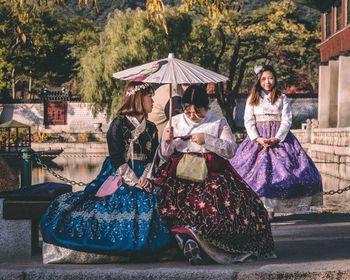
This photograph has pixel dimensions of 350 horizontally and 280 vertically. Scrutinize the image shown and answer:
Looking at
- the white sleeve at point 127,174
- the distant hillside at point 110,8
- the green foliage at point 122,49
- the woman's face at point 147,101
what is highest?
the distant hillside at point 110,8

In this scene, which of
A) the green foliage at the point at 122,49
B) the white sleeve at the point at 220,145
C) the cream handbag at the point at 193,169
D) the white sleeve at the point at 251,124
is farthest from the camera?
the green foliage at the point at 122,49

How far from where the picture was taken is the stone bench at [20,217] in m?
7.46

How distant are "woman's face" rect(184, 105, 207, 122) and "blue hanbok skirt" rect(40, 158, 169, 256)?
30.4 inches

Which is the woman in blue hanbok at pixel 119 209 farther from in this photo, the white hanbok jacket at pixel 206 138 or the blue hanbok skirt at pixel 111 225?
the white hanbok jacket at pixel 206 138

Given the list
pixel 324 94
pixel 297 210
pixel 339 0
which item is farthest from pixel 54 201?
pixel 324 94

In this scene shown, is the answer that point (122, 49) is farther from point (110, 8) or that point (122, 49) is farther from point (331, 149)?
point (110, 8)

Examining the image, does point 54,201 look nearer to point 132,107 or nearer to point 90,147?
point 132,107

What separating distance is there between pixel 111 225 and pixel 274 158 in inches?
163

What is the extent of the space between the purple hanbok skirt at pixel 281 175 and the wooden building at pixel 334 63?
20.8 metres

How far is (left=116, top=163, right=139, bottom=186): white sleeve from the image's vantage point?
7.09m

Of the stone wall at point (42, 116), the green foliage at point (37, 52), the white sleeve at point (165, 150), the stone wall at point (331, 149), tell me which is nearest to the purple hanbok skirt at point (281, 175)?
the white sleeve at point (165, 150)

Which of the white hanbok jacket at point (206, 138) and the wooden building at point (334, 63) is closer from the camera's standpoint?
the white hanbok jacket at point (206, 138)

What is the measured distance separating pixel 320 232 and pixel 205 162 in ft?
9.58

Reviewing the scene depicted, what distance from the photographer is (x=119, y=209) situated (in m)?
6.93
